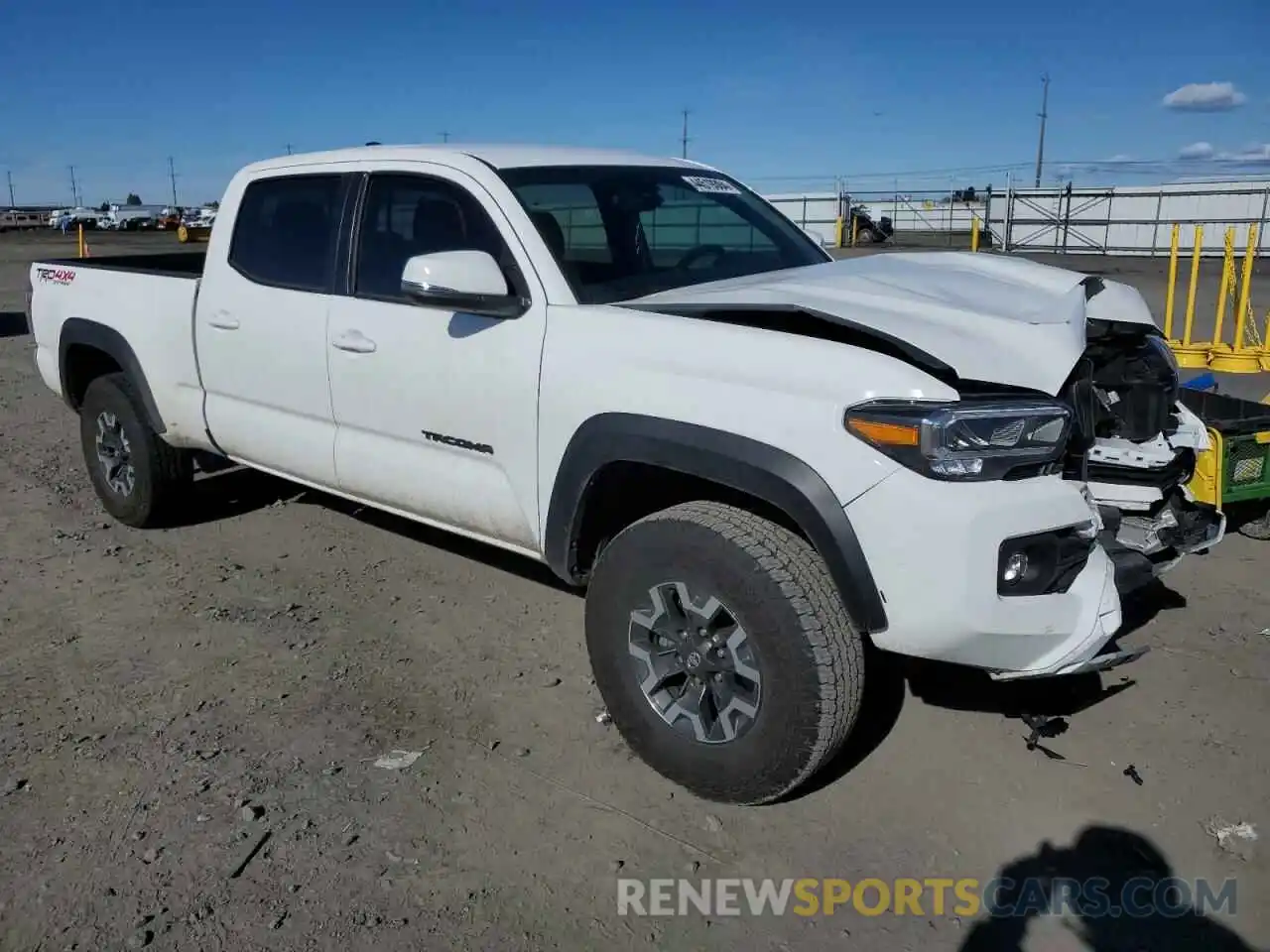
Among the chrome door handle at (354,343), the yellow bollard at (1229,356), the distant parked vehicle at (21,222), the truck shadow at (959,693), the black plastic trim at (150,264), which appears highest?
the distant parked vehicle at (21,222)

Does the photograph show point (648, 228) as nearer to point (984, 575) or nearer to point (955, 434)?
point (955, 434)

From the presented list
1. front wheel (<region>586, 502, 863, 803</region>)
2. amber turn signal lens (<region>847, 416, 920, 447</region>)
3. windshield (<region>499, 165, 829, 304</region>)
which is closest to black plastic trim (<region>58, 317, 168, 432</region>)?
windshield (<region>499, 165, 829, 304</region>)

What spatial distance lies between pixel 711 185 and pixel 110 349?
123 inches

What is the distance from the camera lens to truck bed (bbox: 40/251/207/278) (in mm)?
5504

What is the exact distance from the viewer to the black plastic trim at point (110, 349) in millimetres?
5113

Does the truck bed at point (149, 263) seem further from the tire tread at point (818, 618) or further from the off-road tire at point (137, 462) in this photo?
the tire tread at point (818, 618)

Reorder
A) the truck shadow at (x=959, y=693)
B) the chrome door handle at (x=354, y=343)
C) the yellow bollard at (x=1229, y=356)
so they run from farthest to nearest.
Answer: the yellow bollard at (x=1229, y=356) < the chrome door handle at (x=354, y=343) < the truck shadow at (x=959, y=693)

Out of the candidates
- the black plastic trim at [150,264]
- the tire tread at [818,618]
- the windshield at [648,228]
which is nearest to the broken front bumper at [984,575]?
the tire tread at [818,618]

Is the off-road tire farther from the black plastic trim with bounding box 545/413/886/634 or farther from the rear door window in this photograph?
the black plastic trim with bounding box 545/413/886/634

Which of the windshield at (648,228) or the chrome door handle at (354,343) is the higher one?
the windshield at (648,228)

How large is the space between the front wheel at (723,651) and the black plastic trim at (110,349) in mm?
3013

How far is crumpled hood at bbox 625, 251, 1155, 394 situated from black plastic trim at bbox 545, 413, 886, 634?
1.45ft

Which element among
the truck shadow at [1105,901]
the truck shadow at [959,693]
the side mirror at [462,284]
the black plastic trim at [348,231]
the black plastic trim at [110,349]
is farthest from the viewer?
the black plastic trim at [110,349]

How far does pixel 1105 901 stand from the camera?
2676 millimetres
